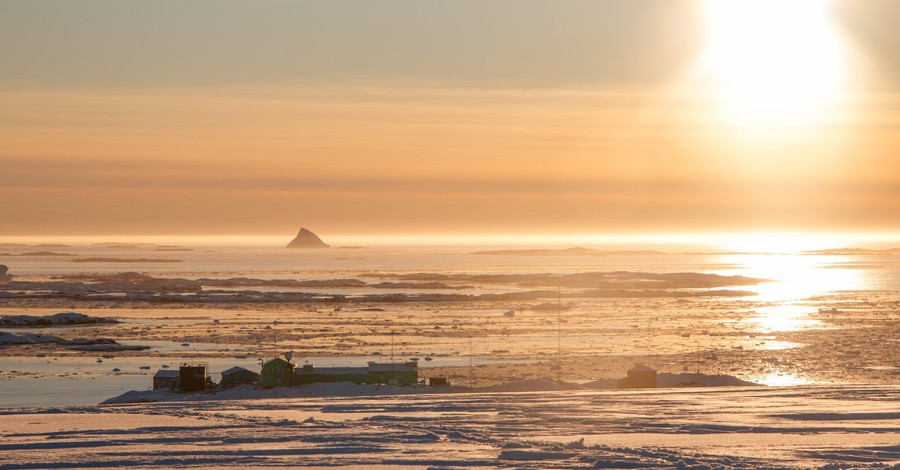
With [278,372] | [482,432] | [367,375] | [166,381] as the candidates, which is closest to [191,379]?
[166,381]

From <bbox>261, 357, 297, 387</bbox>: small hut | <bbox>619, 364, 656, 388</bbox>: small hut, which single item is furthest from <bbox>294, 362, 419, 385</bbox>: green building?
<bbox>619, 364, 656, 388</bbox>: small hut

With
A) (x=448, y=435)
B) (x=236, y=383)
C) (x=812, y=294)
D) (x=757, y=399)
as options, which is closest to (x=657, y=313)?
(x=812, y=294)

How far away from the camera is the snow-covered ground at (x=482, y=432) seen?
16.0 metres

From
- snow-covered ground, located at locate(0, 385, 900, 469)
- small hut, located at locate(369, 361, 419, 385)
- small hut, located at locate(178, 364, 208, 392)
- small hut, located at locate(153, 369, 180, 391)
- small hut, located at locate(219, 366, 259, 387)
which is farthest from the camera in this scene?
small hut, located at locate(219, 366, 259, 387)

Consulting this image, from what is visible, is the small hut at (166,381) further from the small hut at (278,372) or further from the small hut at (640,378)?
the small hut at (640,378)

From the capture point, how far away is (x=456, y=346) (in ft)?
158

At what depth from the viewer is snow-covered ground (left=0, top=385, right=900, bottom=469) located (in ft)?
52.4

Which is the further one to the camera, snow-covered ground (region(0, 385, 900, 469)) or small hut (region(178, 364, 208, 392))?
small hut (region(178, 364, 208, 392))

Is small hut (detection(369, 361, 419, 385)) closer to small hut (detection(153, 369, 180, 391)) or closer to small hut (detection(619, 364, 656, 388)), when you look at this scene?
small hut (detection(153, 369, 180, 391))

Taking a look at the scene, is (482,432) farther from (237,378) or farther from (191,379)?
(237,378)

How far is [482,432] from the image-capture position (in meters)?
18.5

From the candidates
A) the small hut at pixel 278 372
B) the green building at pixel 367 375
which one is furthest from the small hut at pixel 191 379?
the green building at pixel 367 375

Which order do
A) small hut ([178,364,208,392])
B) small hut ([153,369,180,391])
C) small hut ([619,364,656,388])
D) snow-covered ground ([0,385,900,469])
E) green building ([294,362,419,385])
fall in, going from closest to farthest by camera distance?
snow-covered ground ([0,385,900,469])
small hut ([619,364,656,388])
small hut ([178,364,208,392])
small hut ([153,369,180,391])
green building ([294,362,419,385])

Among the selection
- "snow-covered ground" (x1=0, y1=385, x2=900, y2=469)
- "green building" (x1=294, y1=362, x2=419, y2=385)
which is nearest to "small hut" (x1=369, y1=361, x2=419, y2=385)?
"green building" (x1=294, y1=362, x2=419, y2=385)
